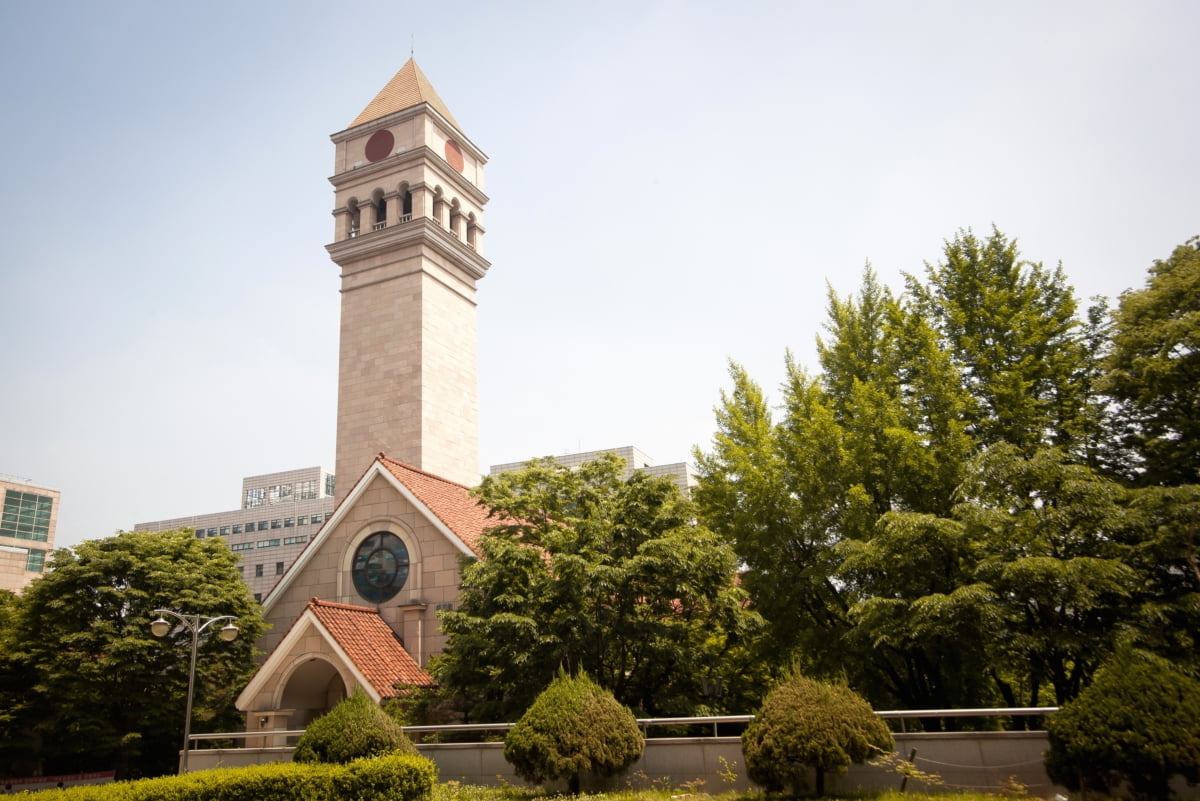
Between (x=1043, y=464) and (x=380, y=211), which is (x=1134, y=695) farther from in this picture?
(x=380, y=211)

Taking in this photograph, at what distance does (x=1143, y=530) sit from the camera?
16141mm

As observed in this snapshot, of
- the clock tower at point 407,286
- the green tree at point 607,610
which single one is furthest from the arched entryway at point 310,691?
the clock tower at point 407,286

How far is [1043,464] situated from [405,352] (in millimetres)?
24831

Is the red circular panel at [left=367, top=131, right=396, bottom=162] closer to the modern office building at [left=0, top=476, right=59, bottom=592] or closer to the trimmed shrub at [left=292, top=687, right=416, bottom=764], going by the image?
the trimmed shrub at [left=292, top=687, right=416, bottom=764]

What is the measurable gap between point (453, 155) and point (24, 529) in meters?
96.7

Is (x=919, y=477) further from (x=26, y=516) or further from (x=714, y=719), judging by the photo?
(x=26, y=516)

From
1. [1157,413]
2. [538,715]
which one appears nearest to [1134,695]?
[538,715]

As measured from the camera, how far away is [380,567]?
968 inches

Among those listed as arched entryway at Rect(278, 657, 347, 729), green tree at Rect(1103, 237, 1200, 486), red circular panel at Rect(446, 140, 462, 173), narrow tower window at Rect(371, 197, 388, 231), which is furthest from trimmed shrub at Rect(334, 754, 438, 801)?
red circular panel at Rect(446, 140, 462, 173)

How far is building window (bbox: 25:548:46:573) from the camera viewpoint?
10543 cm

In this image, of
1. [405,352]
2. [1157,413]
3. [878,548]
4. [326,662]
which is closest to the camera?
[878,548]

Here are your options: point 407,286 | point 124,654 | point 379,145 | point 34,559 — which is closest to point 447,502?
point 124,654

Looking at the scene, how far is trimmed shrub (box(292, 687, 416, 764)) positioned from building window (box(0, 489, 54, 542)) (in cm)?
11156

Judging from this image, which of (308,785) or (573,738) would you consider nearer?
(308,785)
